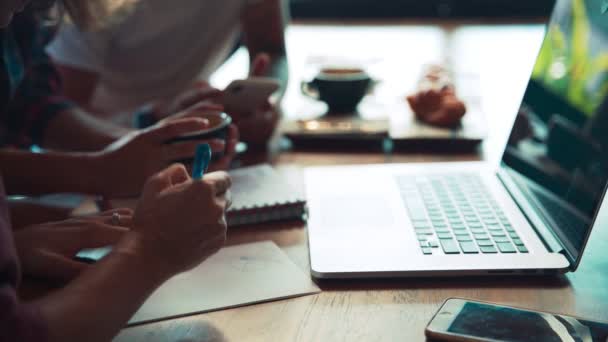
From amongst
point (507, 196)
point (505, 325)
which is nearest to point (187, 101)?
point (507, 196)

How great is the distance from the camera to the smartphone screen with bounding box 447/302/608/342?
525 mm

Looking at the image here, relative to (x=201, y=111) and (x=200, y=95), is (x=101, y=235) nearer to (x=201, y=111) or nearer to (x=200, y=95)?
(x=201, y=111)

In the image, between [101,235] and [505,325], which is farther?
[101,235]

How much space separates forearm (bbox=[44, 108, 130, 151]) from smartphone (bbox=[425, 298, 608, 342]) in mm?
751

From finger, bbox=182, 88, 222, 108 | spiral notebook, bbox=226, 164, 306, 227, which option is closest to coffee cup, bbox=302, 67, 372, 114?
finger, bbox=182, 88, 222, 108

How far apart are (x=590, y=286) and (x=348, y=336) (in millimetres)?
282

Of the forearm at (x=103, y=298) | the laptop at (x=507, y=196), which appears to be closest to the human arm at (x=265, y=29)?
the laptop at (x=507, y=196)

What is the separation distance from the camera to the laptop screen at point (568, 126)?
63cm

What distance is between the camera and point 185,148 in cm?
85

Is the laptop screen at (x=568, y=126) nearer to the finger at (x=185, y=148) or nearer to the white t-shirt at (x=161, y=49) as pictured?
the finger at (x=185, y=148)

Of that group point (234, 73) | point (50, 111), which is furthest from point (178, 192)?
point (234, 73)

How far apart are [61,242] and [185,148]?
0.23m

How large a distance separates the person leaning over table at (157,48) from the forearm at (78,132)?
21 cm

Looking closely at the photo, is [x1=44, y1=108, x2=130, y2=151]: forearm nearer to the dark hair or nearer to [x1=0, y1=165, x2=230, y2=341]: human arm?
the dark hair
